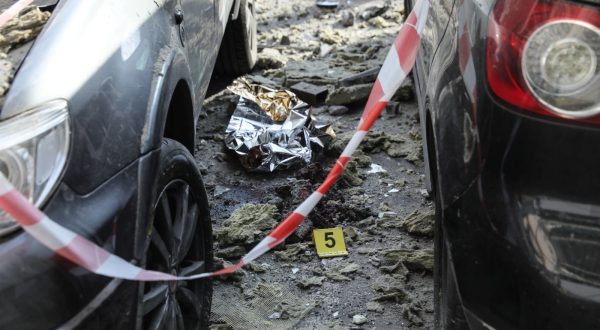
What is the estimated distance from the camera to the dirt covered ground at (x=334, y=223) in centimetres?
314

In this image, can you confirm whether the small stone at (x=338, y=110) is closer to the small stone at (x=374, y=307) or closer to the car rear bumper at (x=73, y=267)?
the small stone at (x=374, y=307)

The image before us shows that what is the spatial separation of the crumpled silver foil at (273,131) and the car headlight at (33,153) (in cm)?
259

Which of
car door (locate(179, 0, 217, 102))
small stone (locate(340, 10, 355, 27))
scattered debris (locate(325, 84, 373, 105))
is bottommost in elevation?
small stone (locate(340, 10, 355, 27))

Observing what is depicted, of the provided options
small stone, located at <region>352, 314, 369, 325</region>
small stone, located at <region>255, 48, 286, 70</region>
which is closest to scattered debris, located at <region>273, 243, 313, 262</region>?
small stone, located at <region>352, 314, 369, 325</region>

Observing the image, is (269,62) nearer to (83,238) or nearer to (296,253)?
(296,253)

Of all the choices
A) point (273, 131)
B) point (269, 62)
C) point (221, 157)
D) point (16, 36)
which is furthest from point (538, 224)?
point (269, 62)

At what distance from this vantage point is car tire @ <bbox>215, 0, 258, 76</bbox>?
5.43m

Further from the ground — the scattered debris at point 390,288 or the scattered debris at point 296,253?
the scattered debris at point 390,288

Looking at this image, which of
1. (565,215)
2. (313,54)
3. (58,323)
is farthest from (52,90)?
(313,54)

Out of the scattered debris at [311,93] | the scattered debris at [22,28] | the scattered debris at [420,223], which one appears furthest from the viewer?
the scattered debris at [311,93]

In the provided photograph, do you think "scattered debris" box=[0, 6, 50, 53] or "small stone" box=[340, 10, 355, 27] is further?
"small stone" box=[340, 10, 355, 27]

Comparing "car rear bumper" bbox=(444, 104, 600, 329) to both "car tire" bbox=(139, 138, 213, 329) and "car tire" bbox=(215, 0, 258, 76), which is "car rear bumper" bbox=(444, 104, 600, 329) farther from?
"car tire" bbox=(215, 0, 258, 76)

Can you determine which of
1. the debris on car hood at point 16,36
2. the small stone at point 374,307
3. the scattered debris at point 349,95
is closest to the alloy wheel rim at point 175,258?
the debris on car hood at point 16,36

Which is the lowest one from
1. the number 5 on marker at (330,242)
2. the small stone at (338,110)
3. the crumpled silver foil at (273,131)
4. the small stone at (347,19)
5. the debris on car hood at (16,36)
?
the small stone at (347,19)
